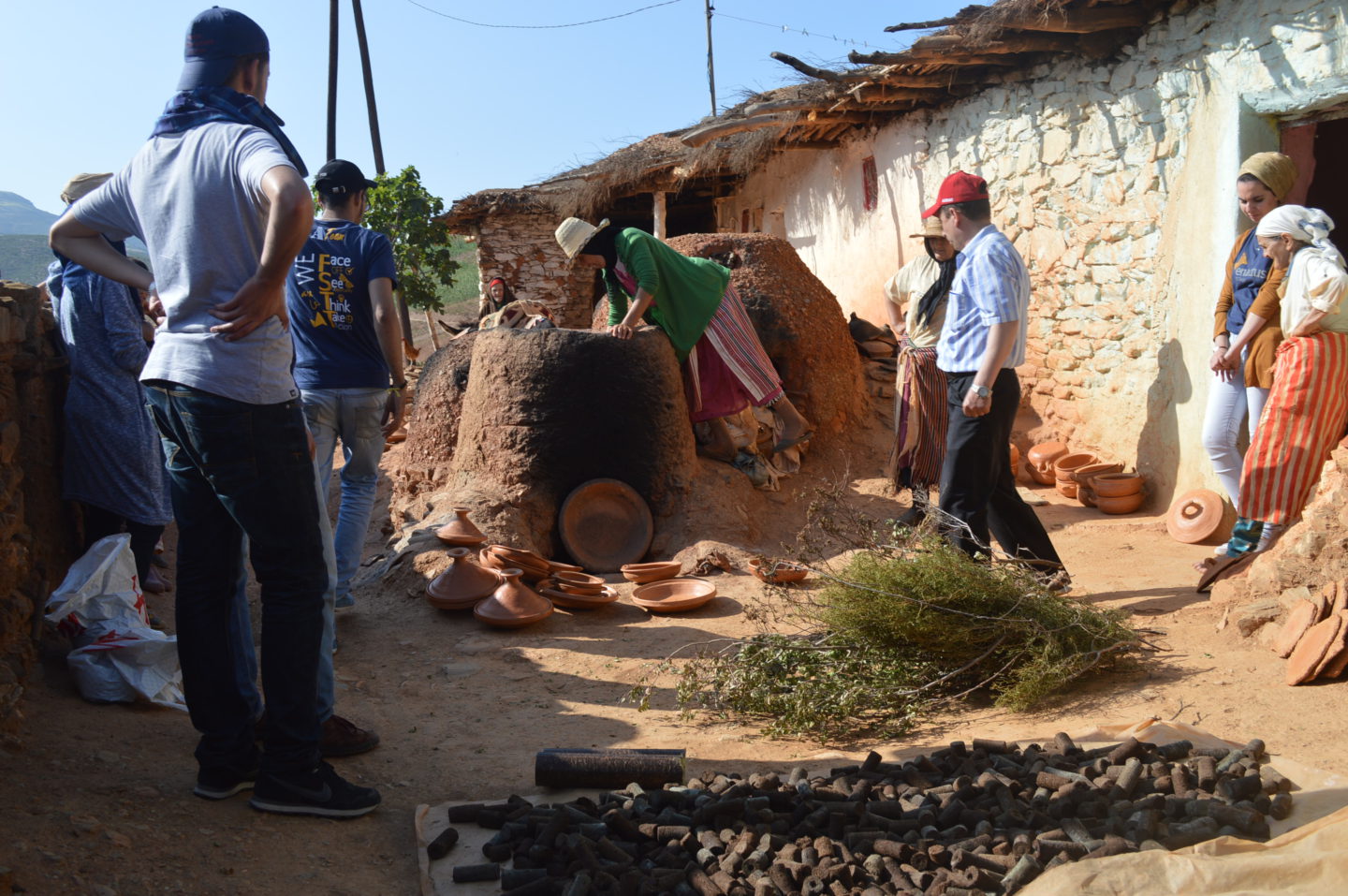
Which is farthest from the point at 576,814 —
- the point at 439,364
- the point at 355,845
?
the point at 439,364

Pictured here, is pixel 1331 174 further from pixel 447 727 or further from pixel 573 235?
pixel 447 727

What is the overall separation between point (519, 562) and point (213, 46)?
3.29m

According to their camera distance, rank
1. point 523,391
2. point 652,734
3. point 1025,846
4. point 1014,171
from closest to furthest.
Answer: point 1025,846 < point 652,734 < point 523,391 < point 1014,171

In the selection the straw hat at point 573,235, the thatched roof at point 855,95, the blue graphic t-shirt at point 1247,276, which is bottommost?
the blue graphic t-shirt at point 1247,276

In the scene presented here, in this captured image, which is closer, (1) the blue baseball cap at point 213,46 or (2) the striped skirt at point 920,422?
(1) the blue baseball cap at point 213,46

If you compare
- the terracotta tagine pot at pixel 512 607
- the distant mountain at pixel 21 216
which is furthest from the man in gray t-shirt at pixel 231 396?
the distant mountain at pixel 21 216

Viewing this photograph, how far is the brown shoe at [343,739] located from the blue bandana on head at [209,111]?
165 cm

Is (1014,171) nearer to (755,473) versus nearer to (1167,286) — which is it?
(1167,286)

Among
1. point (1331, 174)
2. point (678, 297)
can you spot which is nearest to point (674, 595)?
point (678, 297)

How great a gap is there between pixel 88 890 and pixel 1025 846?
6.57 ft

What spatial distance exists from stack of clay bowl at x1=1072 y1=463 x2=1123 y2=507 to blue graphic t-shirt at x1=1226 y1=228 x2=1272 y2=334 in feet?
5.37

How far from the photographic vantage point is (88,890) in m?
2.08

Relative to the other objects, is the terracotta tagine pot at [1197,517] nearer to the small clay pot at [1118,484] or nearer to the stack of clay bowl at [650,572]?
the small clay pot at [1118,484]

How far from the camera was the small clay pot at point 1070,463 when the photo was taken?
7090 mm
